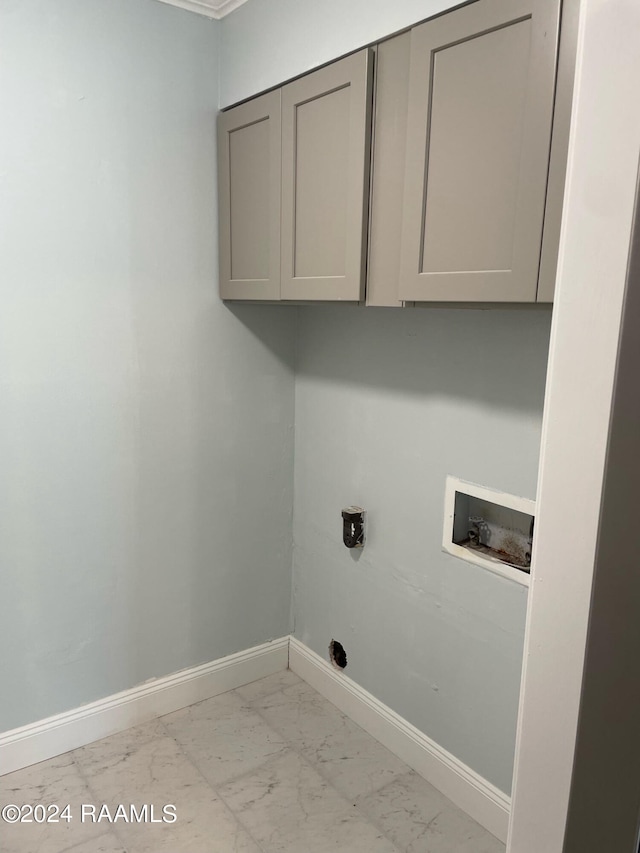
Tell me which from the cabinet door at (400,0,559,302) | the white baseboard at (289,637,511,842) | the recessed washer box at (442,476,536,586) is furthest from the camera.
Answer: the white baseboard at (289,637,511,842)

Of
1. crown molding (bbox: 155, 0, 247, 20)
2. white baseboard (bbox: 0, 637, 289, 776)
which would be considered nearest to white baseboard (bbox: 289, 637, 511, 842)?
white baseboard (bbox: 0, 637, 289, 776)

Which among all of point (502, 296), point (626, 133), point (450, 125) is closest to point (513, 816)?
point (626, 133)

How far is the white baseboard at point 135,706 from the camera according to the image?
2.15m

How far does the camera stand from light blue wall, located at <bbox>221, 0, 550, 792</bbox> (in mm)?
1750

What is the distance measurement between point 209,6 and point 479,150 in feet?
4.23

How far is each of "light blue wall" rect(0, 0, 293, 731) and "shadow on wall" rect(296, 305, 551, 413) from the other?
0.87ft

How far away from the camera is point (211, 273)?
2.32m

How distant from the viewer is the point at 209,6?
83.3 inches

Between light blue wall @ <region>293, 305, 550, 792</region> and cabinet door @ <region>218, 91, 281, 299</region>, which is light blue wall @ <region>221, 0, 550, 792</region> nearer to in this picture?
light blue wall @ <region>293, 305, 550, 792</region>

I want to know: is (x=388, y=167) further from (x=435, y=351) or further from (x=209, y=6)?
(x=209, y=6)

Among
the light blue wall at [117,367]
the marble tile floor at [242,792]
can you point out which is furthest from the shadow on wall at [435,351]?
the marble tile floor at [242,792]

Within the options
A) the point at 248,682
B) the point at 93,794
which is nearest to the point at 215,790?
the point at 93,794

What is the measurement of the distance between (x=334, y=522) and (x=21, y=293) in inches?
53.0

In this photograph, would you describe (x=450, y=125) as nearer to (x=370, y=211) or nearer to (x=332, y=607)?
(x=370, y=211)
